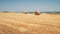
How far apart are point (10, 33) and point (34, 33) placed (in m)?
0.56

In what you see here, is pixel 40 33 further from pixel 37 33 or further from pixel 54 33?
pixel 54 33

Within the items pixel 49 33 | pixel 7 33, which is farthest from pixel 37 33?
pixel 7 33

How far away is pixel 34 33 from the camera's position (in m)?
3.05

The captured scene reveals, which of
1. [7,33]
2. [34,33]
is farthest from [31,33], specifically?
[7,33]

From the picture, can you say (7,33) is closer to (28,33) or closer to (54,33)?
(28,33)

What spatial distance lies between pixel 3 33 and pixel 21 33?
0.42m

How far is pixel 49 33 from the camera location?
302cm

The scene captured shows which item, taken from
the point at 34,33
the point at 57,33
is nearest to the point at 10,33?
the point at 34,33

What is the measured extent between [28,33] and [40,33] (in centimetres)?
28

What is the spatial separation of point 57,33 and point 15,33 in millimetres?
967

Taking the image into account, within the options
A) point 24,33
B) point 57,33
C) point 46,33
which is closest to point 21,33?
point 24,33

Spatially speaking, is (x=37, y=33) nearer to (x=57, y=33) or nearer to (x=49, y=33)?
(x=49, y=33)

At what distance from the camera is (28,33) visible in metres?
3.06

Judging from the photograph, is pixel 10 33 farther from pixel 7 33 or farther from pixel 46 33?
pixel 46 33
